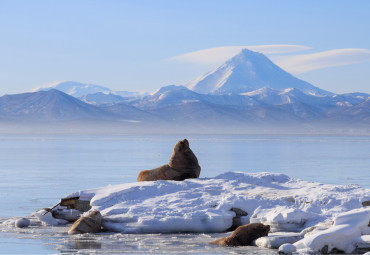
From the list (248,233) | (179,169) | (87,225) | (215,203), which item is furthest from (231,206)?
(179,169)

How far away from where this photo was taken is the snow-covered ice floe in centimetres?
1155

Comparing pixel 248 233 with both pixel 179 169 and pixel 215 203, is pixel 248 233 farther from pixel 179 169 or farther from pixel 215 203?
pixel 179 169

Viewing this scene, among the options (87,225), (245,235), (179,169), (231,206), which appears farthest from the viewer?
(179,169)

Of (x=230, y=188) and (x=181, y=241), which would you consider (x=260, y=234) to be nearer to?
(x=181, y=241)

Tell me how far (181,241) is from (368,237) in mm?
2761

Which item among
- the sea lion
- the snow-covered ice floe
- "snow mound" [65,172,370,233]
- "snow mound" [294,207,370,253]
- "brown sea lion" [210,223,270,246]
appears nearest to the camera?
"snow mound" [294,207,370,253]

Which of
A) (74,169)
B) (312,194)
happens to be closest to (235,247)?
(312,194)

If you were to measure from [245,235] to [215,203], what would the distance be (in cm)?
161

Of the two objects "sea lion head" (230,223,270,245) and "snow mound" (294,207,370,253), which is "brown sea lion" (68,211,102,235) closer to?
"sea lion head" (230,223,270,245)

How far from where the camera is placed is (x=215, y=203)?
12492 millimetres

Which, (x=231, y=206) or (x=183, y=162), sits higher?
→ (x=183, y=162)

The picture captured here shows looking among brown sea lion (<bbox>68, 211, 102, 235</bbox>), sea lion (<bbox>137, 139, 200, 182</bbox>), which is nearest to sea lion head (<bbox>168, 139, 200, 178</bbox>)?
sea lion (<bbox>137, 139, 200, 182</bbox>)

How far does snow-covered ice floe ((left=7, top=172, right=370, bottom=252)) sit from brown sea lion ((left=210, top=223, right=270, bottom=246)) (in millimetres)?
172

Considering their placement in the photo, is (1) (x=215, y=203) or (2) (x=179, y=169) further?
A: (2) (x=179, y=169)
